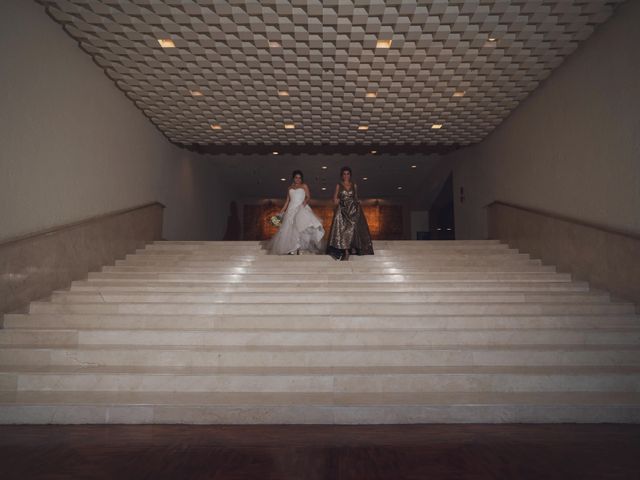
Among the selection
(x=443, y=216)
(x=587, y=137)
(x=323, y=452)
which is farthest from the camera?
(x=443, y=216)

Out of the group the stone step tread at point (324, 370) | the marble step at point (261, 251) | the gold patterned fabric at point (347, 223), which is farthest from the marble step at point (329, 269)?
the stone step tread at point (324, 370)

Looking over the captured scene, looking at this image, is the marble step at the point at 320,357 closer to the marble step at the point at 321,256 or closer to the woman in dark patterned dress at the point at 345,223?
the marble step at the point at 321,256

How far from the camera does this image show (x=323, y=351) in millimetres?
3500

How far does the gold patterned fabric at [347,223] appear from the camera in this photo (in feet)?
21.4

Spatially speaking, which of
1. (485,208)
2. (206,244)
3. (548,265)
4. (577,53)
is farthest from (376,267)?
(485,208)

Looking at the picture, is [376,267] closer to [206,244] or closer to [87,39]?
[206,244]

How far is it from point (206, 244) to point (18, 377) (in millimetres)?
4783

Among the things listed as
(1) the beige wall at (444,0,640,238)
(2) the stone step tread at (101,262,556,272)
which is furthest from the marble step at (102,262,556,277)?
(1) the beige wall at (444,0,640,238)

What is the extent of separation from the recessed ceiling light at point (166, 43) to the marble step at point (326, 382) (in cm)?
418

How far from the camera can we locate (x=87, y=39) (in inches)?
215

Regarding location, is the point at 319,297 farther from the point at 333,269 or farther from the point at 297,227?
the point at 297,227

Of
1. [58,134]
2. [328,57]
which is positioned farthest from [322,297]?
[58,134]

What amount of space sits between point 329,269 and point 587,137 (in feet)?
12.4

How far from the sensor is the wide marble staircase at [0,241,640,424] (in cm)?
277
